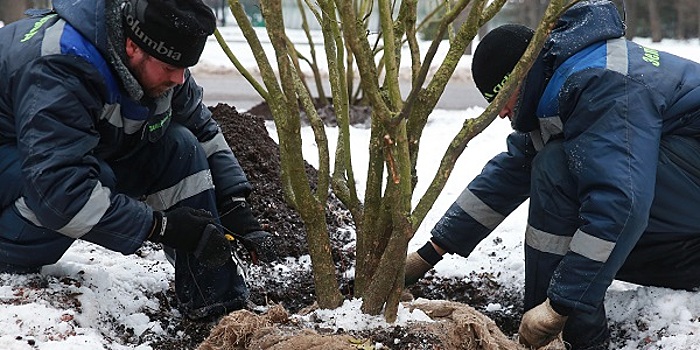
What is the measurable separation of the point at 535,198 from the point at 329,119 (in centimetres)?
509

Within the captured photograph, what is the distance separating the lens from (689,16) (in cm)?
2323

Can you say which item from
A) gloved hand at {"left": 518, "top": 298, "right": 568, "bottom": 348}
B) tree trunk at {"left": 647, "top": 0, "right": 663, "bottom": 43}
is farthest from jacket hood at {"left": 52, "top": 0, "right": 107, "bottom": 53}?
tree trunk at {"left": 647, "top": 0, "right": 663, "bottom": 43}

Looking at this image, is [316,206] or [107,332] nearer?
[316,206]

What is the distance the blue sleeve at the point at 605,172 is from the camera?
2607mm

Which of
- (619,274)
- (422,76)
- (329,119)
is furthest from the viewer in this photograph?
(329,119)

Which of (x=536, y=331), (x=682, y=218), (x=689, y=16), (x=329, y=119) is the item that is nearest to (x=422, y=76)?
(x=536, y=331)

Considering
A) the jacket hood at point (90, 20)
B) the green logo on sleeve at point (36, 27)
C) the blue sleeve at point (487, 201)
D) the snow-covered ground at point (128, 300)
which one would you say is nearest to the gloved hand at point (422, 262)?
the blue sleeve at point (487, 201)

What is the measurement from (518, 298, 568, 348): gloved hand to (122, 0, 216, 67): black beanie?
1375mm

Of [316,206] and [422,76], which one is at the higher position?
[422,76]

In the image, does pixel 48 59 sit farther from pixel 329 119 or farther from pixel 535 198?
pixel 329 119

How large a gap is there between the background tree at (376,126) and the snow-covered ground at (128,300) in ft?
0.51

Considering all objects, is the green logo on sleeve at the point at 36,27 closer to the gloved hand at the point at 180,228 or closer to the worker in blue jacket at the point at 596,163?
the gloved hand at the point at 180,228

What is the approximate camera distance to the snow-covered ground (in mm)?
2559

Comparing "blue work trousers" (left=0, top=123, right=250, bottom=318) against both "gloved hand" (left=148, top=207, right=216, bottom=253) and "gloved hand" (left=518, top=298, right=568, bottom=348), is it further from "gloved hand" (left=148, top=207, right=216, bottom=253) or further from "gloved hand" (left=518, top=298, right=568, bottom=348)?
"gloved hand" (left=518, top=298, right=568, bottom=348)
